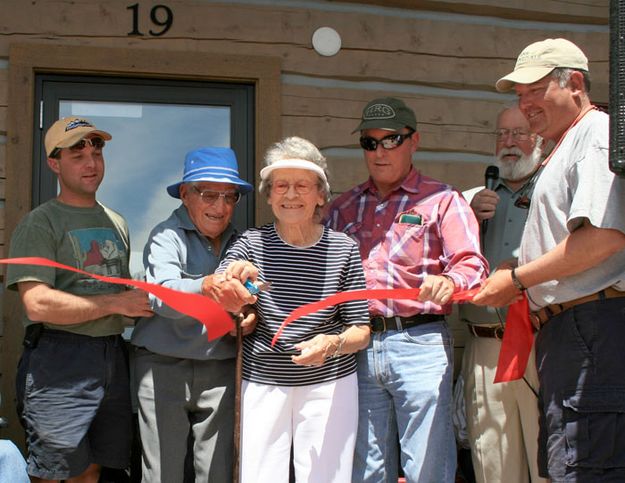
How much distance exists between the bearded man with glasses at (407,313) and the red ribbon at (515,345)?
20 cm

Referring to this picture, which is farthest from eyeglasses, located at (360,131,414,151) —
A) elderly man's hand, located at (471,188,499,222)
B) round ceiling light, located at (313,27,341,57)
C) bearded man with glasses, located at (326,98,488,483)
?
round ceiling light, located at (313,27,341,57)

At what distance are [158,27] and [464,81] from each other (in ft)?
5.61

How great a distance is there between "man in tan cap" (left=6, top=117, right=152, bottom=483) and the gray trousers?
0.65 ft

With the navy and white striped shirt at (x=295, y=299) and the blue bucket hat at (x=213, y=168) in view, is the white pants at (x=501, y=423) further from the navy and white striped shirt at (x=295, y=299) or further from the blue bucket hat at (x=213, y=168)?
the blue bucket hat at (x=213, y=168)

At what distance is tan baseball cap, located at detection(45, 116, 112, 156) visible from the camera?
11.1ft

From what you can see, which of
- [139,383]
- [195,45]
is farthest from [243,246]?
[195,45]

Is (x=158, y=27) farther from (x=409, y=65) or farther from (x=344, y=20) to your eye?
(x=409, y=65)

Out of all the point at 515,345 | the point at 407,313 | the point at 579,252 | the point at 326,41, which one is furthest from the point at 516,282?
the point at 326,41

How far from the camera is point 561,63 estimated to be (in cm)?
282

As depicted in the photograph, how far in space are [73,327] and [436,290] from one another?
145 cm

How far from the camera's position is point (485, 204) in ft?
11.4

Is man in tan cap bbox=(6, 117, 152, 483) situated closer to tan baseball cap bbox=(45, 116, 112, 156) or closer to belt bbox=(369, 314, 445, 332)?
tan baseball cap bbox=(45, 116, 112, 156)

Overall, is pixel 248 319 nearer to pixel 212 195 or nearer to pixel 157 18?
pixel 212 195

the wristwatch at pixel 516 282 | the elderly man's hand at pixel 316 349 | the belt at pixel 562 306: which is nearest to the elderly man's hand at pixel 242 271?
the elderly man's hand at pixel 316 349
